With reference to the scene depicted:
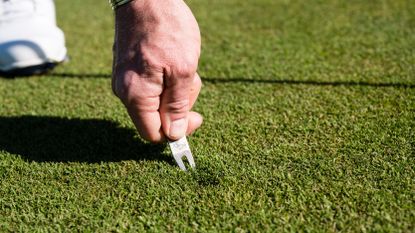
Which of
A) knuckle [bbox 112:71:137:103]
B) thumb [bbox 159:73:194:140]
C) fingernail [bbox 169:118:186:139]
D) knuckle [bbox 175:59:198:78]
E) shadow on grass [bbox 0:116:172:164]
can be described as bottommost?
shadow on grass [bbox 0:116:172:164]

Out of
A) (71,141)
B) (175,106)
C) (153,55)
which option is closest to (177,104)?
(175,106)

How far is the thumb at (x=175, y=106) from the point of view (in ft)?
5.93

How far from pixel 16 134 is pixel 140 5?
1033 millimetres

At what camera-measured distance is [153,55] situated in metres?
1.74

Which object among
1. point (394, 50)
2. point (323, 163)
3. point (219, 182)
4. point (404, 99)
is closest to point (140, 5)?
point (219, 182)

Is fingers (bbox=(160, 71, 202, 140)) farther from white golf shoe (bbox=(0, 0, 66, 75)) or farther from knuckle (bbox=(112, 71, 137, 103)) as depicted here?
white golf shoe (bbox=(0, 0, 66, 75))

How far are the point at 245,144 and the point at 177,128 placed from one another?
380mm

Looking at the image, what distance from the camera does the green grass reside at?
177cm

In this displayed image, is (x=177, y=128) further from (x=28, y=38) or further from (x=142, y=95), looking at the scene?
(x=28, y=38)

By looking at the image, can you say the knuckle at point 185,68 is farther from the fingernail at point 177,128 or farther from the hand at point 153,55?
the fingernail at point 177,128

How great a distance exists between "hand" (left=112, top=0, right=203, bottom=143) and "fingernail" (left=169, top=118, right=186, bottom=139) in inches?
4.0

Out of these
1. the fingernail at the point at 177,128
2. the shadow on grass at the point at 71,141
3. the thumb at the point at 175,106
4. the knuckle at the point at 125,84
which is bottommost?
the shadow on grass at the point at 71,141

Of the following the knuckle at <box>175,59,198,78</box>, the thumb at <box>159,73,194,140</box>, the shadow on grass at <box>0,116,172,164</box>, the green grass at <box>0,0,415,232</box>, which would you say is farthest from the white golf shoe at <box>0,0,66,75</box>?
the knuckle at <box>175,59,198,78</box>

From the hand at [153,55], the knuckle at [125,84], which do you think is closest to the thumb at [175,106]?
the hand at [153,55]
